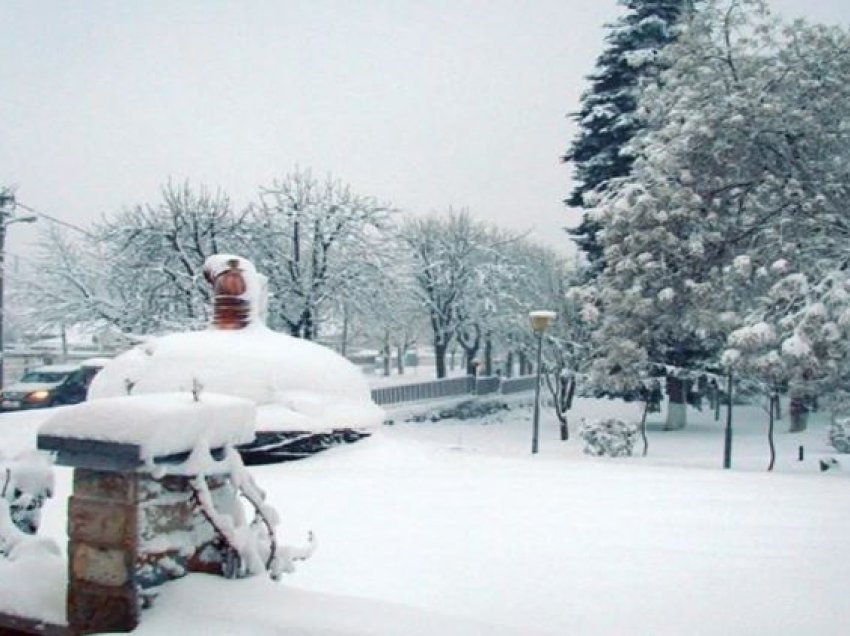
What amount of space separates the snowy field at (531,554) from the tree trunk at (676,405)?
503 inches

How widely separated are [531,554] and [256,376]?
4.96 meters

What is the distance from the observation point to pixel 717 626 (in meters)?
3.39

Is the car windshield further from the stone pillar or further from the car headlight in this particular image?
the stone pillar

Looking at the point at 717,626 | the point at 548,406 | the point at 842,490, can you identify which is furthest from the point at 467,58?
the point at 548,406

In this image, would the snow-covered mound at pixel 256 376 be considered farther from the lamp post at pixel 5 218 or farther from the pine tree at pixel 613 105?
the lamp post at pixel 5 218

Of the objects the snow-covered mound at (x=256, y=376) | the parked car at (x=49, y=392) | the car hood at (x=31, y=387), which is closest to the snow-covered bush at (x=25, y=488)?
the snow-covered mound at (x=256, y=376)

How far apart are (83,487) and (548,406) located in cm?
2660

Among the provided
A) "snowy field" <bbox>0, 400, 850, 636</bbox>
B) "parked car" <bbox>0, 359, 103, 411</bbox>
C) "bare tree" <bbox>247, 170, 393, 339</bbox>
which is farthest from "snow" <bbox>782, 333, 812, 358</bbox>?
"bare tree" <bbox>247, 170, 393, 339</bbox>

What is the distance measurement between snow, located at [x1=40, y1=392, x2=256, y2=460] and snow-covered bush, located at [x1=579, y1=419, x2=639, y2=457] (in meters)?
12.5

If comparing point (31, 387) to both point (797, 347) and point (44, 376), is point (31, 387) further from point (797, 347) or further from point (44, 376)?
point (797, 347)

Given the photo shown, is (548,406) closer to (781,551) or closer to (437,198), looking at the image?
(437,198)

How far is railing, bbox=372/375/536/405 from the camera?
27609mm

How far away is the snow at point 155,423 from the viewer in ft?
9.20

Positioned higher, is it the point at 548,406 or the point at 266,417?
the point at 266,417
